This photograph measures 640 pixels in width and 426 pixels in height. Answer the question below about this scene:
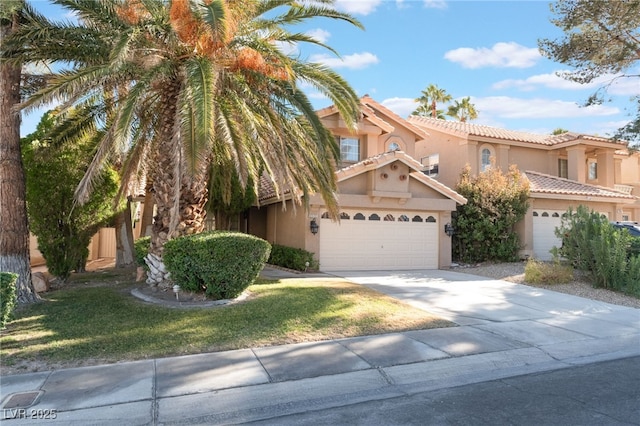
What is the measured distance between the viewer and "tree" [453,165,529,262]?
1834 centimetres

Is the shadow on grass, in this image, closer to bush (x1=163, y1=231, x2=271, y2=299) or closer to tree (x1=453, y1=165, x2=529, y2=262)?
bush (x1=163, y1=231, x2=271, y2=299)

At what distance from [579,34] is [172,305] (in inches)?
623

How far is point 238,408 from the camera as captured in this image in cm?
493

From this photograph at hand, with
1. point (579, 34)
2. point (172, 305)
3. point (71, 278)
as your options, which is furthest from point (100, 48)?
point (579, 34)

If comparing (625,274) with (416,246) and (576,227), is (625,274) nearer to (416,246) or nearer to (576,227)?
(576,227)

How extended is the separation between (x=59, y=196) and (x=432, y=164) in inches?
694

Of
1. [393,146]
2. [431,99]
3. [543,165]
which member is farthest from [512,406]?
[431,99]

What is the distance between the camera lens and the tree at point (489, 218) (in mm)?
18344

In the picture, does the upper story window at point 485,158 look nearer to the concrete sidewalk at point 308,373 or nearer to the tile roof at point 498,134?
the tile roof at point 498,134

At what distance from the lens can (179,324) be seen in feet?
25.2

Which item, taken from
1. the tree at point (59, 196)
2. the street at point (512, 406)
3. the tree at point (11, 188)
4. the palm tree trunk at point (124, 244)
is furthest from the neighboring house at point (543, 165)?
the tree at point (11, 188)

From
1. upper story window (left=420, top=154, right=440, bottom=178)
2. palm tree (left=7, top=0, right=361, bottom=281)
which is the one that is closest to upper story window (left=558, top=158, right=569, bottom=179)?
upper story window (left=420, top=154, right=440, bottom=178)

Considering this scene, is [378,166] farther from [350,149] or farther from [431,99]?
[431,99]

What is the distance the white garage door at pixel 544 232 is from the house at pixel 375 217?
4841 mm
